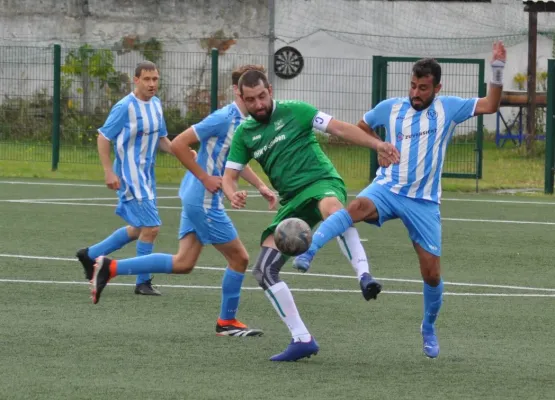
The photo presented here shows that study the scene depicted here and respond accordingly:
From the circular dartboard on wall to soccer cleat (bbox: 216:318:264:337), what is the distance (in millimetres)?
16021

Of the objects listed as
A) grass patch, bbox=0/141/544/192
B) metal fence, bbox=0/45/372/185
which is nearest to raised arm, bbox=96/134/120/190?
grass patch, bbox=0/141/544/192

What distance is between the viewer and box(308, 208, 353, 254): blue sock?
8164 millimetres

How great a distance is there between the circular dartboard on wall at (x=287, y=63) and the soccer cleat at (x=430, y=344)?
1676 centimetres

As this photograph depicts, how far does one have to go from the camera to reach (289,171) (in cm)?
848

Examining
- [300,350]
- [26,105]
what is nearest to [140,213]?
[300,350]

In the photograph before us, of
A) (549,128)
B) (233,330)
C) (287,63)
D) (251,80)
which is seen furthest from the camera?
(287,63)

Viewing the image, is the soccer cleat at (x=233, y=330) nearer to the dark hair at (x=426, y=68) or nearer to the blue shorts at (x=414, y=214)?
the blue shorts at (x=414, y=214)

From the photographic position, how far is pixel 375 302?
11.0 metres

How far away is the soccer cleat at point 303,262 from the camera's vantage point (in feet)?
26.1

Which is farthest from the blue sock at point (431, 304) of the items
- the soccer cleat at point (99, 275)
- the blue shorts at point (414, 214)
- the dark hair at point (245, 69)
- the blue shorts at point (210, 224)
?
the soccer cleat at point (99, 275)

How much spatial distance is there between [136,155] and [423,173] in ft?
12.0

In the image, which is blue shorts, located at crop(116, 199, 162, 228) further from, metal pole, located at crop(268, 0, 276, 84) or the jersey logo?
metal pole, located at crop(268, 0, 276, 84)

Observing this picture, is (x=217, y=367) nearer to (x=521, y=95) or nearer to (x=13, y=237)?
(x=13, y=237)

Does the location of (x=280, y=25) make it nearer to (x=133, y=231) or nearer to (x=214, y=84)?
(x=214, y=84)
